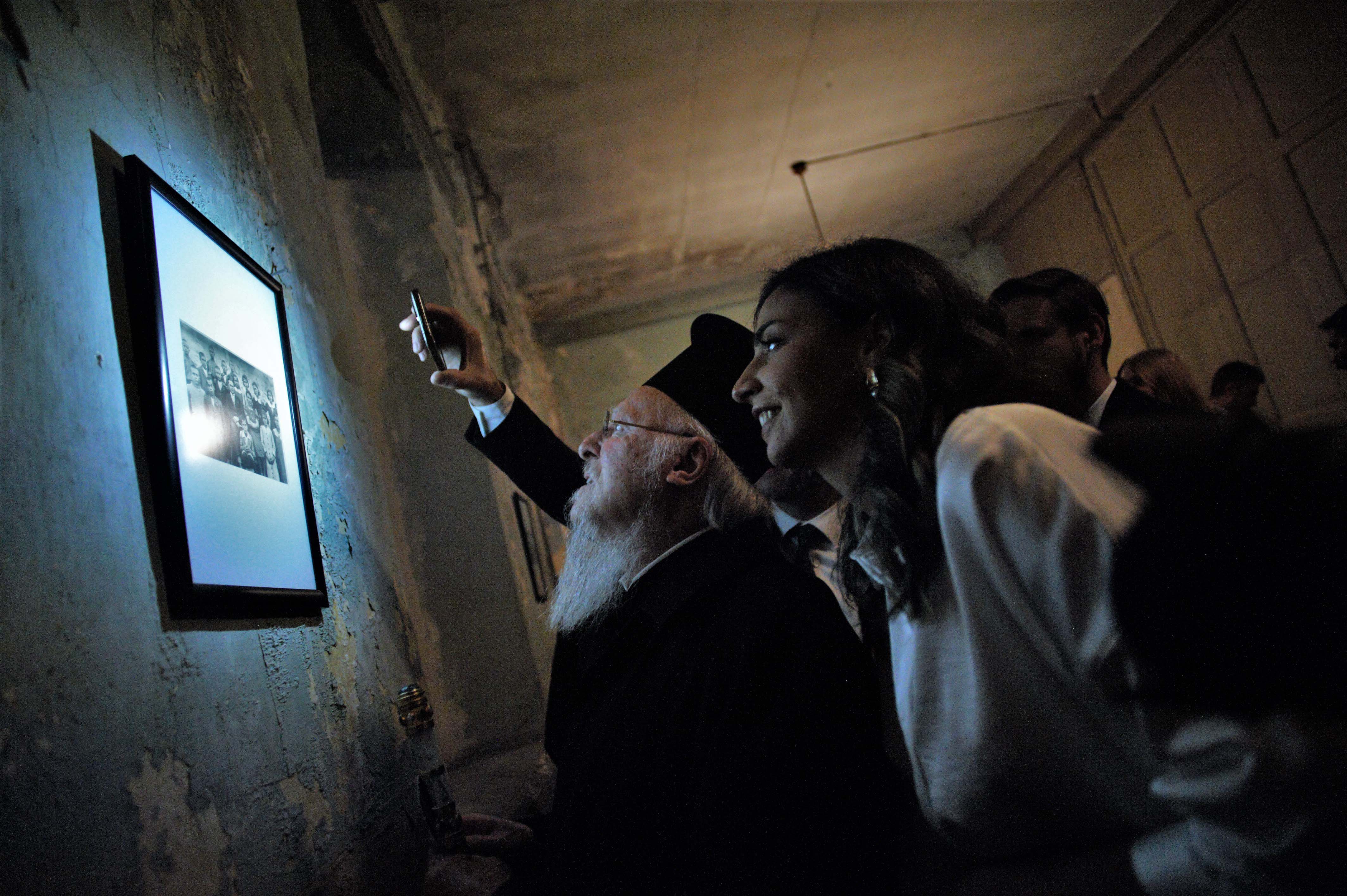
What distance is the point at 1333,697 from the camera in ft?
2.44

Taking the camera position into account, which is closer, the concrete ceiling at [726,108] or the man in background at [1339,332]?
the man in background at [1339,332]

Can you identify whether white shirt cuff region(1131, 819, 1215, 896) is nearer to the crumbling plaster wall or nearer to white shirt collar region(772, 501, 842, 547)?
the crumbling plaster wall

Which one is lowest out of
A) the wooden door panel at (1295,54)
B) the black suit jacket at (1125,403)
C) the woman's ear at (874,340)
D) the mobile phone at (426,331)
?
the black suit jacket at (1125,403)

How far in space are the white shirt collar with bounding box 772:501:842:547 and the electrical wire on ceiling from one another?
4.01 meters

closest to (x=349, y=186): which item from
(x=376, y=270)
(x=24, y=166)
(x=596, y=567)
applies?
(x=376, y=270)

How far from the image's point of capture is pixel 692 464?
224 centimetres

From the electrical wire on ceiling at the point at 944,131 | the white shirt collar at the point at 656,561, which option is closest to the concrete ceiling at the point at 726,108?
the electrical wire on ceiling at the point at 944,131

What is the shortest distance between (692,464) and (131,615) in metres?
1.50

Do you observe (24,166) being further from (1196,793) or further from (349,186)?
(349,186)

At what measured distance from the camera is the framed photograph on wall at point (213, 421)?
1.02m

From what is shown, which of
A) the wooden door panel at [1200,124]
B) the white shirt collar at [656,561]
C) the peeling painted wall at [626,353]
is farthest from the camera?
the peeling painted wall at [626,353]

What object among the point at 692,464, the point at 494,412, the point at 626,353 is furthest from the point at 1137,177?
the point at 494,412

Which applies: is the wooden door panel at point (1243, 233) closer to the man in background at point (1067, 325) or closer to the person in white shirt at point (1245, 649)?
the man in background at point (1067, 325)

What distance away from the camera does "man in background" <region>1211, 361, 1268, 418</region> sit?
5.24m
